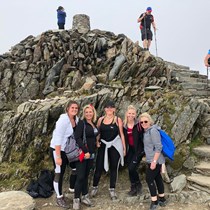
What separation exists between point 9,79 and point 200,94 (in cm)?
1432

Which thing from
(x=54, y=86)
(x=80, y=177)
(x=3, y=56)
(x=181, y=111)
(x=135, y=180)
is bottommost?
(x=135, y=180)

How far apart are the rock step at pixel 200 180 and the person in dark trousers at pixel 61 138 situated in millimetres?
4598

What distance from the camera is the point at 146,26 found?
60.1 feet

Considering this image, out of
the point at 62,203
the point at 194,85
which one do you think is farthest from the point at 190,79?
the point at 62,203

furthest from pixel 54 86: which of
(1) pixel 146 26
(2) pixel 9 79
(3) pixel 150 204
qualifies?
(3) pixel 150 204

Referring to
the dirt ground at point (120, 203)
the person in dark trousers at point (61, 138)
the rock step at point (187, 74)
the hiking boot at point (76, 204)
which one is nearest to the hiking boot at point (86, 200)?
the dirt ground at point (120, 203)

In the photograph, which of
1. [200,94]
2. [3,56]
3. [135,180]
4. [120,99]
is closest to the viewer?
[135,180]

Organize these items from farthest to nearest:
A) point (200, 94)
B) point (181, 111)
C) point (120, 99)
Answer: point (200, 94) < point (120, 99) < point (181, 111)

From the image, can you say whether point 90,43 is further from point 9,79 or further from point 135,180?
point 135,180

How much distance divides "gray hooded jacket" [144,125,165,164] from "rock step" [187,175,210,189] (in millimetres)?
2480

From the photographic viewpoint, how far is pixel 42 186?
8.32 metres

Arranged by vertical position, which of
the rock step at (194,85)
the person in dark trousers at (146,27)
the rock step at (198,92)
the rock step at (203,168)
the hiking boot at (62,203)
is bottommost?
the hiking boot at (62,203)

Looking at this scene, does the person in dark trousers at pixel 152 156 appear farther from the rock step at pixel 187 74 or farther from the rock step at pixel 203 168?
the rock step at pixel 187 74

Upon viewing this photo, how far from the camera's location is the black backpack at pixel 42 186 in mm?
8109
